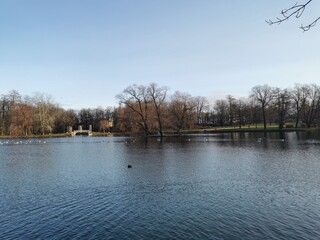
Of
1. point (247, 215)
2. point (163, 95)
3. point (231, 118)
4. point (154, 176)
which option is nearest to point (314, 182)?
point (247, 215)

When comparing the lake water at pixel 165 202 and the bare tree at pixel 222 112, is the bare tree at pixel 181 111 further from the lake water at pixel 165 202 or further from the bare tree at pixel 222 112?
the lake water at pixel 165 202

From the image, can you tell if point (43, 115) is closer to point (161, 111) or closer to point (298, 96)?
point (161, 111)

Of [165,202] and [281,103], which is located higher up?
[281,103]

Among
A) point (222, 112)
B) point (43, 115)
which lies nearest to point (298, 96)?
point (222, 112)

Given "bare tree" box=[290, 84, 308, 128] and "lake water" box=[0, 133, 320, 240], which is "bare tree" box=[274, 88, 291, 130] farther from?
"lake water" box=[0, 133, 320, 240]

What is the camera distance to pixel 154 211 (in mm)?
17266

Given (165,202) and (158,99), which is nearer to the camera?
(165,202)

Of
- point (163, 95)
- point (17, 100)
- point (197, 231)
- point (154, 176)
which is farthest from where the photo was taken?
point (17, 100)

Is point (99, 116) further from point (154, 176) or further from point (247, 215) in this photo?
point (247, 215)

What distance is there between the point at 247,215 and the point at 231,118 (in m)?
115

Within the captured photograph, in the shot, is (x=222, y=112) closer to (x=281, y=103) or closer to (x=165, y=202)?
(x=281, y=103)

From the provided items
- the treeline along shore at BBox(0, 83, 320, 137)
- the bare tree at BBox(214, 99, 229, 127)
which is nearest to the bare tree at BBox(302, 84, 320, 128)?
the treeline along shore at BBox(0, 83, 320, 137)

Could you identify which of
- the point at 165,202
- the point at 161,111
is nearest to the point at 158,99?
the point at 161,111

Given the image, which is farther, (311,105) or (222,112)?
(222,112)
